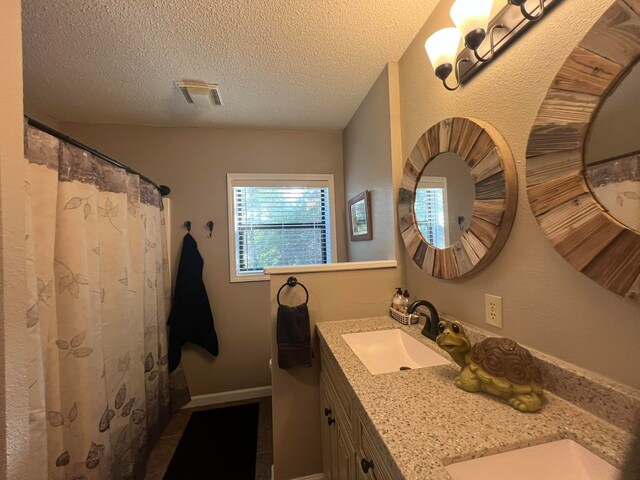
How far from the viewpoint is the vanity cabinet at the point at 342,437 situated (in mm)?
744

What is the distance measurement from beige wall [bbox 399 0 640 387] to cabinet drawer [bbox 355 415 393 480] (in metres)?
0.60

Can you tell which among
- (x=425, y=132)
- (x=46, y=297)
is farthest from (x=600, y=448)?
(x=46, y=297)

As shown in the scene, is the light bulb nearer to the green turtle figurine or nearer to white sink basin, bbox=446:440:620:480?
the green turtle figurine

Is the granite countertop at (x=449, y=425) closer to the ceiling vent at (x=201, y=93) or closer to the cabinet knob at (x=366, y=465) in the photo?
the cabinet knob at (x=366, y=465)

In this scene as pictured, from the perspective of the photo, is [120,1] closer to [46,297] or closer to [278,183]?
[46,297]

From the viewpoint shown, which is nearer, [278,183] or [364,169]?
[364,169]

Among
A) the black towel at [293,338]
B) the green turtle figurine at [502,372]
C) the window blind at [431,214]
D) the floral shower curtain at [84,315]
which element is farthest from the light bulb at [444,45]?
the floral shower curtain at [84,315]

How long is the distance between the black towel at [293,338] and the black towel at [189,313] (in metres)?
1.17

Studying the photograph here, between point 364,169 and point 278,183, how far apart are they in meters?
0.86

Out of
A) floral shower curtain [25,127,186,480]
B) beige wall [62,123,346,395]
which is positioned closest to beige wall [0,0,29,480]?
floral shower curtain [25,127,186,480]

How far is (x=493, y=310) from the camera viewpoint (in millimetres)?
964

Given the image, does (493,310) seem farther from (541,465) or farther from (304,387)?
(304,387)

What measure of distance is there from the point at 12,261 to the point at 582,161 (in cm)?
144

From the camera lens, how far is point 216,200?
7.64ft
